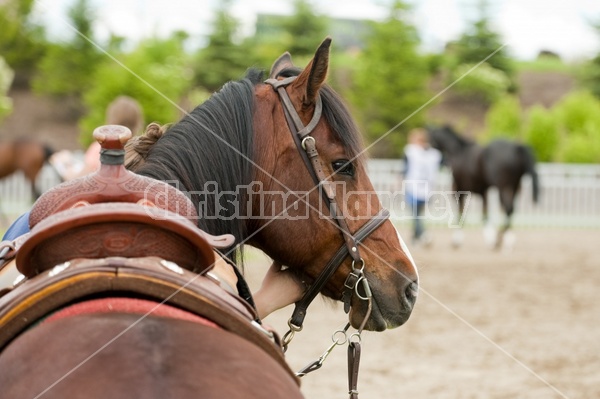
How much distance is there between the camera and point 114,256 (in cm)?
154

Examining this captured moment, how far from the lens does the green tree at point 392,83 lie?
97.2 ft

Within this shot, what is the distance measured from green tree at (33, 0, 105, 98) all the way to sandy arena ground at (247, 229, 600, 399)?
2199 centimetres

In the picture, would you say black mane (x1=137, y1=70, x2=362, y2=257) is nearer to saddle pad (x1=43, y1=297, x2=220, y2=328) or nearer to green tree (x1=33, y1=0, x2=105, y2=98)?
saddle pad (x1=43, y1=297, x2=220, y2=328)

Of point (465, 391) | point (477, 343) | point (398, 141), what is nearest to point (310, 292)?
point (465, 391)

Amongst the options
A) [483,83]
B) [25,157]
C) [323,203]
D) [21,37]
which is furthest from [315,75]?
[21,37]

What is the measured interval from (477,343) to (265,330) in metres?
5.27

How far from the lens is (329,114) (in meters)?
2.62

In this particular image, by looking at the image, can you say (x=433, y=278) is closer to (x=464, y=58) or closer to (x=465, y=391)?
(x=465, y=391)

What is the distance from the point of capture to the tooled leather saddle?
1.45 metres

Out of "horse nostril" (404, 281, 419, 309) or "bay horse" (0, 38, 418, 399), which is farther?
"horse nostril" (404, 281, 419, 309)

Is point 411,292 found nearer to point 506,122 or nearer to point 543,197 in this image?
point 543,197

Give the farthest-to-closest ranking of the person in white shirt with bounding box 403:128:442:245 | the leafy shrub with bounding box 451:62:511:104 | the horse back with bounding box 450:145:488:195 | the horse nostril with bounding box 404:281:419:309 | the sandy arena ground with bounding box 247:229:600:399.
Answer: the leafy shrub with bounding box 451:62:511:104
the horse back with bounding box 450:145:488:195
the person in white shirt with bounding box 403:128:442:245
the sandy arena ground with bounding box 247:229:600:399
the horse nostril with bounding box 404:281:419:309

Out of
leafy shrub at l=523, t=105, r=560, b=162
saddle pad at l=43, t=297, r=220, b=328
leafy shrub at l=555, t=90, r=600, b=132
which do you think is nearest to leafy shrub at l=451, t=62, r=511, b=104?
leafy shrub at l=555, t=90, r=600, b=132

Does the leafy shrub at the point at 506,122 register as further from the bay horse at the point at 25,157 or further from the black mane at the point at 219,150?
the black mane at the point at 219,150
